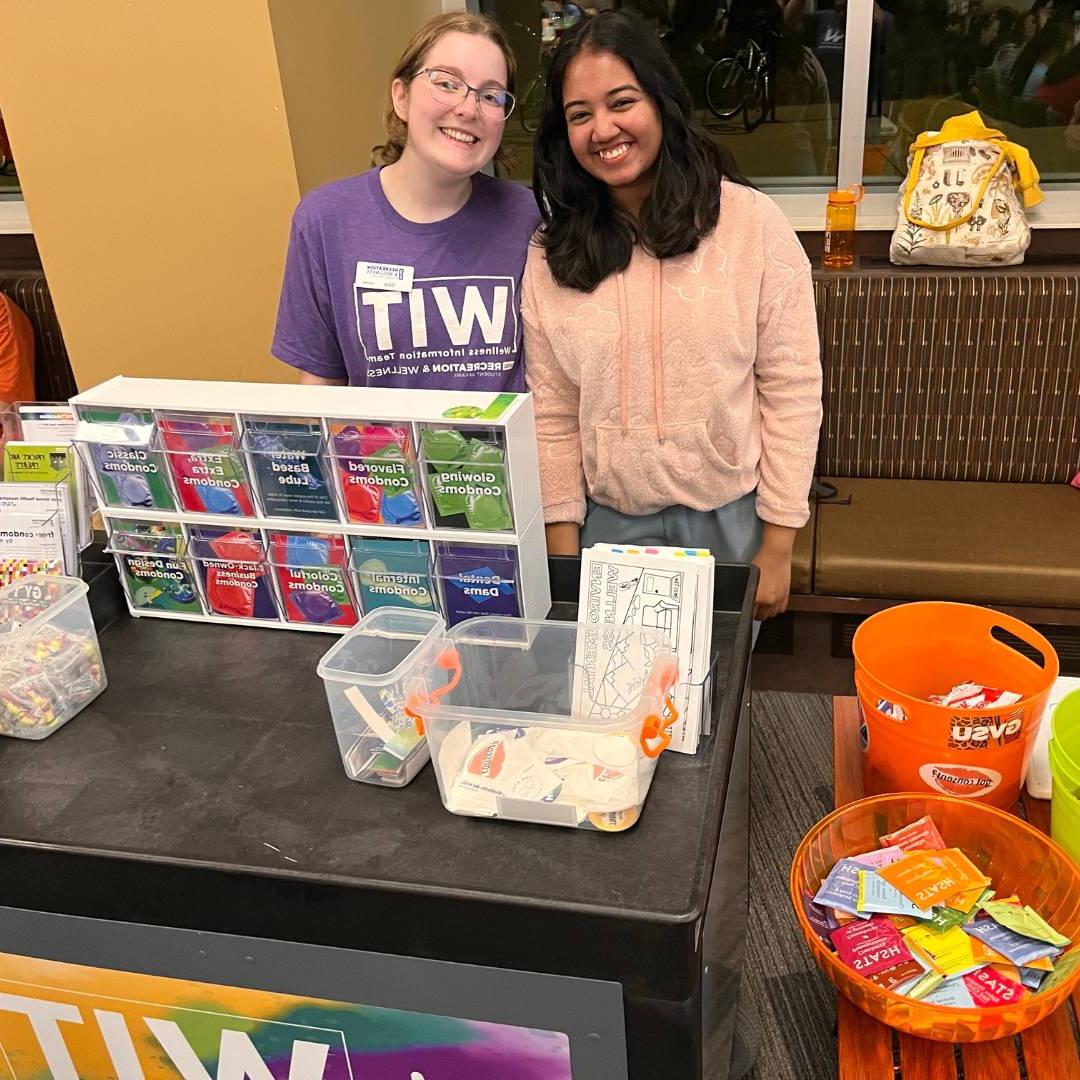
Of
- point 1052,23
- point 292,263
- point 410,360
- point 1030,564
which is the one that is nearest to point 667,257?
point 410,360

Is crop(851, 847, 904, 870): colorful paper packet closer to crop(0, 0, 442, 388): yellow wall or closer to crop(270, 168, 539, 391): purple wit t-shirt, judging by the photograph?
crop(270, 168, 539, 391): purple wit t-shirt

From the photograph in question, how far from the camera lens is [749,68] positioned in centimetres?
340

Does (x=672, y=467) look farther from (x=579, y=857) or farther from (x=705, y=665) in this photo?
(x=579, y=857)

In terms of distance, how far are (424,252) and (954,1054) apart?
1298mm

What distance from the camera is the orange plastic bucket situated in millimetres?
1401

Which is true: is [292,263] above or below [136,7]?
below

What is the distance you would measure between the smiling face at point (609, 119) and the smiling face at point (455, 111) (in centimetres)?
13

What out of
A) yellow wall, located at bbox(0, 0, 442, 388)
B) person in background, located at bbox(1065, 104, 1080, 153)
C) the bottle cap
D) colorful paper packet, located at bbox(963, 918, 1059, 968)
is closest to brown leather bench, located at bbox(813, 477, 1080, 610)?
the bottle cap

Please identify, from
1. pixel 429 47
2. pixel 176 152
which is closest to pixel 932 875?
pixel 429 47

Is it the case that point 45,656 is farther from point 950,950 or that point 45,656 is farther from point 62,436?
point 950,950

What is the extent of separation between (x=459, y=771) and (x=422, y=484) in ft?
1.18

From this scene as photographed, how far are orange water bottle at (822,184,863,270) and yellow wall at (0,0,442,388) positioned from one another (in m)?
1.39

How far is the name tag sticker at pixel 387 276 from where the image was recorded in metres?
1.62

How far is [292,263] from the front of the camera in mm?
1680
